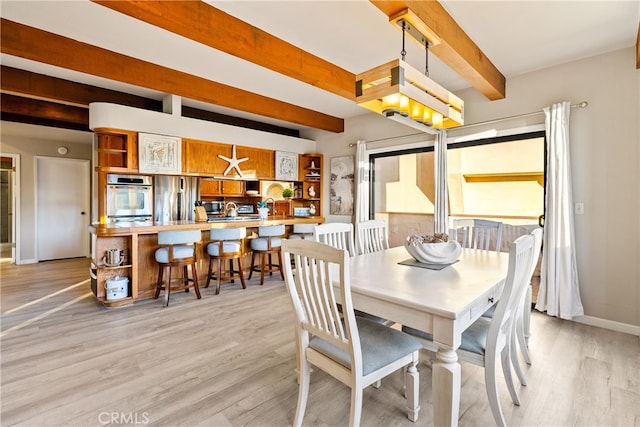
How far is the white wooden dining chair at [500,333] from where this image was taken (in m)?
1.46

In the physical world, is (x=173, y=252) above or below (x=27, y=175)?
below

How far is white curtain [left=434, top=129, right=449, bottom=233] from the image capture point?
13.4ft

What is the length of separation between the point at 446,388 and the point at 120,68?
3.86 metres

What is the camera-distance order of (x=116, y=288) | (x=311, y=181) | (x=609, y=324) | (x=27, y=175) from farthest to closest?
(x=311, y=181), (x=27, y=175), (x=116, y=288), (x=609, y=324)

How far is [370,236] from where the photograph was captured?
3.08 m

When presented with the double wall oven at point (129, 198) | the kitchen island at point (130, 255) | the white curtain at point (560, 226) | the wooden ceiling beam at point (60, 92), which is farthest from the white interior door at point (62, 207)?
the white curtain at point (560, 226)

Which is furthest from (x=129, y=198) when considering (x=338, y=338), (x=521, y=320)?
(x=521, y=320)

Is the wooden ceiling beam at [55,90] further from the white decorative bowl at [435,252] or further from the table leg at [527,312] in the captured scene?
the table leg at [527,312]

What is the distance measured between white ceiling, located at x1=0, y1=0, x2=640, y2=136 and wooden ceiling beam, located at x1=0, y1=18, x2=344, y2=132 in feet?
0.32

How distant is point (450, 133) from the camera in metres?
4.05

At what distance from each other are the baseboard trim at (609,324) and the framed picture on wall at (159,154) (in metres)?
5.17

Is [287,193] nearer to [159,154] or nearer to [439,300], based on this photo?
[159,154]

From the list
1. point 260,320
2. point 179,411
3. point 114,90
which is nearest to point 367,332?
point 179,411

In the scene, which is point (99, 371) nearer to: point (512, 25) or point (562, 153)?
point (512, 25)
